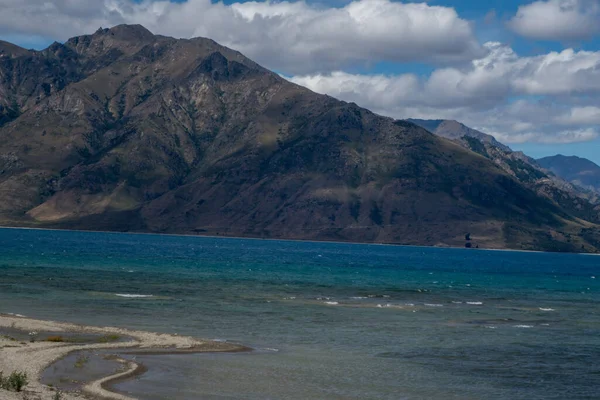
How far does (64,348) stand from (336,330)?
27.8m

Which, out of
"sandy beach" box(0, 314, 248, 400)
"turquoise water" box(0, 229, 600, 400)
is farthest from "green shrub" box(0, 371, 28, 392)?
"turquoise water" box(0, 229, 600, 400)

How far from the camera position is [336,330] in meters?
76.1

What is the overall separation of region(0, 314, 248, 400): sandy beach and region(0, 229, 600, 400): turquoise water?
6.53ft

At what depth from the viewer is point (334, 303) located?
103m

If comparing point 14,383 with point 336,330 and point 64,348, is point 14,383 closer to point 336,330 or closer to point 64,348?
point 64,348

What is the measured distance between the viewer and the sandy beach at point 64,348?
4272cm

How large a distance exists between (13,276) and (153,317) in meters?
49.6

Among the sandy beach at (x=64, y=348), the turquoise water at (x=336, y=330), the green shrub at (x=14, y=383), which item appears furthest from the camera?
the turquoise water at (x=336, y=330)

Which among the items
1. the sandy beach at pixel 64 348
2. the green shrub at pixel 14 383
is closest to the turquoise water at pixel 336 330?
the sandy beach at pixel 64 348

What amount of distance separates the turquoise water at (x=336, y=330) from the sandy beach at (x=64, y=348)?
1990 millimetres

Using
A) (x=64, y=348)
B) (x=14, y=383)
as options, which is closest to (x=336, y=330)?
(x=64, y=348)

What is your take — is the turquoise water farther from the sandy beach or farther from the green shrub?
the green shrub

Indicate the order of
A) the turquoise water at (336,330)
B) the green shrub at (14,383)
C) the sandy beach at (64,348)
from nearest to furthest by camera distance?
the green shrub at (14,383), the sandy beach at (64,348), the turquoise water at (336,330)

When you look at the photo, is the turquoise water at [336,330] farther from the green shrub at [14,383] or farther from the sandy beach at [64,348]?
the green shrub at [14,383]
